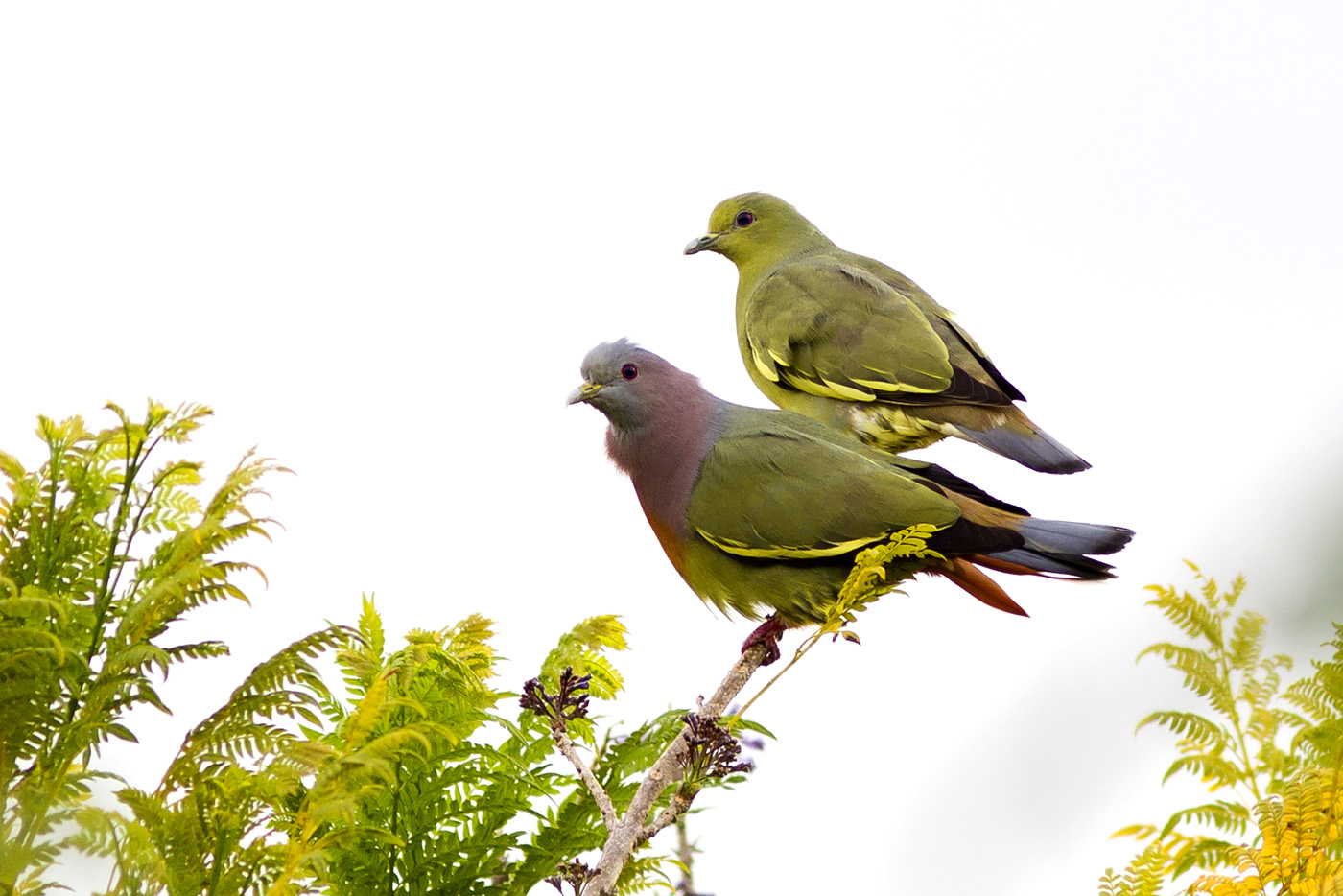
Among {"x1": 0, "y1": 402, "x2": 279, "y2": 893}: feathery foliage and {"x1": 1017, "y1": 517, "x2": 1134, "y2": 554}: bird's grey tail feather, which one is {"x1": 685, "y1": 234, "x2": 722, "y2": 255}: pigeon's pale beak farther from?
{"x1": 0, "y1": 402, "x2": 279, "y2": 893}: feathery foliage

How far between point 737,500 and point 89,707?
1941 millimetres

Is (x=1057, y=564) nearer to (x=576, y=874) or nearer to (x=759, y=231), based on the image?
(x=576, y=874)

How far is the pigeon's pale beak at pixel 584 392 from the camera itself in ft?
12.0

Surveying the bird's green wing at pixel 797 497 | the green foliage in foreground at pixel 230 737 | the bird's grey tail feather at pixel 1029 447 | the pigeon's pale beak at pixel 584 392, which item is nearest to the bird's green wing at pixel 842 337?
the bird's grey tail feather at pixel 1029 447

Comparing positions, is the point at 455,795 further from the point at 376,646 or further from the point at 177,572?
the point at 177,572

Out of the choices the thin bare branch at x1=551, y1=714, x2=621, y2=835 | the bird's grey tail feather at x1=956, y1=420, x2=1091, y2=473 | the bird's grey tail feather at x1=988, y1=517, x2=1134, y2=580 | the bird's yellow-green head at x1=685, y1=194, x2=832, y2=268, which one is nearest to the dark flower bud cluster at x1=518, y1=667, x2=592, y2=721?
the thin bare branch at x1=551, y1=714, x2=621, y2=835

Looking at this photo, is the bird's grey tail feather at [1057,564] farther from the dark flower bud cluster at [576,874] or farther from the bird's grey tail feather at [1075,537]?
the dark flower bud cluster at [576,874]

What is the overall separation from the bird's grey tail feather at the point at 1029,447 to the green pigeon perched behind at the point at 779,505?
1.51 ft

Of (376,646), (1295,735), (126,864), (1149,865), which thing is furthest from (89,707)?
(1295,735)

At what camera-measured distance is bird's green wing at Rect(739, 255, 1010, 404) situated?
13.5 ft

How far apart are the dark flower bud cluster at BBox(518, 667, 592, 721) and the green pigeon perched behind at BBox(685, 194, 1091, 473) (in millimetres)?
1985

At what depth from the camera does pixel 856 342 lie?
4.32 m

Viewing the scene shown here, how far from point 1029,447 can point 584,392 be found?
1391 millimetres

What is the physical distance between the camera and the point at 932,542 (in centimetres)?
302
